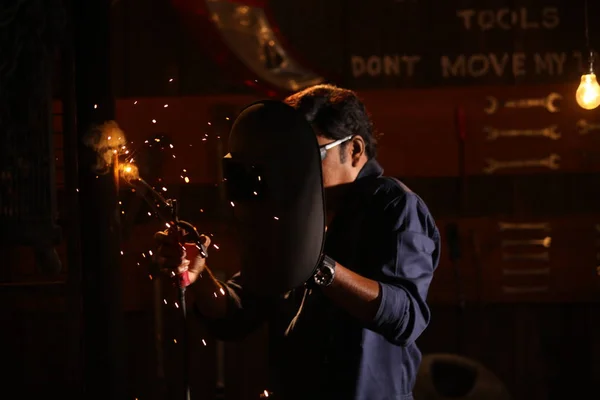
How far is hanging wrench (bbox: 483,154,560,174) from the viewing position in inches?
231

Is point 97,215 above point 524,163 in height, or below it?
below

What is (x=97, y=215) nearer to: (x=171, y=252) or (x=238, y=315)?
(x=238, y=315)

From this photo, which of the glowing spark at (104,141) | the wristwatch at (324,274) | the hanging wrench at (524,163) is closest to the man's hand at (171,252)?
the wristwatch at (324,274)

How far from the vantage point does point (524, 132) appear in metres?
5.86

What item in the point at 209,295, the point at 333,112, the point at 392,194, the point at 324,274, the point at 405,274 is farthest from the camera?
the point at 209,295

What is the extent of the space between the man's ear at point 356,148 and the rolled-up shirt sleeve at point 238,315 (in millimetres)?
593

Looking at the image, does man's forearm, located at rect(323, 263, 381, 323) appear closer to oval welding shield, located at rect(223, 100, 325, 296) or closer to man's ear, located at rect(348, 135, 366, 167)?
oval welding shield, located at rect(223, 100, 325, 296)

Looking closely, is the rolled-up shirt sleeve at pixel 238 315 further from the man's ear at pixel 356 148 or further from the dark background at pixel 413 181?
the dark background at pixel 413 181

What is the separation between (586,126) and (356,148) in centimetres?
312

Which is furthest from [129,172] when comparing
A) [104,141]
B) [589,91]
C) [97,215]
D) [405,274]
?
[589,91]

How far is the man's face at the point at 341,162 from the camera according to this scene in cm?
312

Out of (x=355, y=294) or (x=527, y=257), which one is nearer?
(x=355, y=294)

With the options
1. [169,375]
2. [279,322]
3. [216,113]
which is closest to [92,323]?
[169,375]

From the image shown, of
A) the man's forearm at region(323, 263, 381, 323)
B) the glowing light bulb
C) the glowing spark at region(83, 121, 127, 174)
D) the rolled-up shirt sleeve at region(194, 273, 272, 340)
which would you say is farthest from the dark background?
the man's forearm at region(323, 263, 381, 323)
